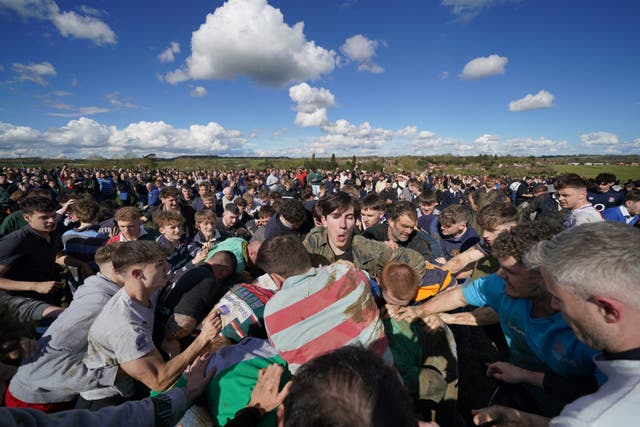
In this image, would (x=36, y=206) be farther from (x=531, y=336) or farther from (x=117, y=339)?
(x=531, y=336)

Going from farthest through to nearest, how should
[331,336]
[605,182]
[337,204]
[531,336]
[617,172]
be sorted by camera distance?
[617,172]
[605,182]
[337,204]
[531,336]
[331,336]

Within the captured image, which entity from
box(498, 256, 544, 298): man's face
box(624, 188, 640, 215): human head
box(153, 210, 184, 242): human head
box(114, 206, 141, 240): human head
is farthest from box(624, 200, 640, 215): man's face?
box(114, 206, 141, 240): human head

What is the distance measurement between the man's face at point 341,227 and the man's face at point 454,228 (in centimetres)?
204

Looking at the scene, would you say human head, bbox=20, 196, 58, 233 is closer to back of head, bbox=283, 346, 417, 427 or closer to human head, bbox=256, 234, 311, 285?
human head, bbox=256, 234, 311, 285

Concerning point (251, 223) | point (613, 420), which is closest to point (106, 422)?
point (613, 420)

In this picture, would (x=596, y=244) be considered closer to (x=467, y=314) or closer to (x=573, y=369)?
(x=573, y=369)

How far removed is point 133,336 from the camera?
1835 millimetres

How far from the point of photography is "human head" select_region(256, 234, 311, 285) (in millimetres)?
2121

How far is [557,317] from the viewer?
1.79 m

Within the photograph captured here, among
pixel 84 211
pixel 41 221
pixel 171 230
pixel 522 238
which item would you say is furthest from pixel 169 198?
pixel 522 238

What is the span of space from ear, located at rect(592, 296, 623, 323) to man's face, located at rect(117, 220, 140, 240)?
202 inches

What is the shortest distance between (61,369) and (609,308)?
3.51 metres

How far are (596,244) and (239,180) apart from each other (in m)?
17.2

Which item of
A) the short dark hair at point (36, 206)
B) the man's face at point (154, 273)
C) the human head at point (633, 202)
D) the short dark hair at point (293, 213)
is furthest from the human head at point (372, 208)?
the human head at point (633, 202)
